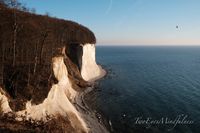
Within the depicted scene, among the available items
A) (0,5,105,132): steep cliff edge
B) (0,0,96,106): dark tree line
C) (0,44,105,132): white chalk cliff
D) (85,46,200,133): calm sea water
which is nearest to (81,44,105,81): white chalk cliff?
(85,46,200,133): calm sea water

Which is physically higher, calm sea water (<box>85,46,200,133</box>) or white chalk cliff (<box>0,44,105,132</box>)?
white chalk cliff (<box>0,44,105,132</box>)

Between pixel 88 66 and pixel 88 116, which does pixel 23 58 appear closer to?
pixel 88 116

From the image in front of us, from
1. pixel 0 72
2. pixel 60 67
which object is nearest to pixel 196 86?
pixel 60 67

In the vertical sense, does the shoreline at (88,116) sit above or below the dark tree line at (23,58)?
below

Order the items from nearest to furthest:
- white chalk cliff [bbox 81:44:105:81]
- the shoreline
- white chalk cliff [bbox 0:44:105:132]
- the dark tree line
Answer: white chalk cliff [bbox 0:44:105:132] < the dark tree line < the shoreline < white chalk cliff [bbox 81:44:105:81]

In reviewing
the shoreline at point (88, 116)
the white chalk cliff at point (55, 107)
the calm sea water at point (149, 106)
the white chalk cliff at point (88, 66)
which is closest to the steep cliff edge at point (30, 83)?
the white chalk cliff at point (55, 107)

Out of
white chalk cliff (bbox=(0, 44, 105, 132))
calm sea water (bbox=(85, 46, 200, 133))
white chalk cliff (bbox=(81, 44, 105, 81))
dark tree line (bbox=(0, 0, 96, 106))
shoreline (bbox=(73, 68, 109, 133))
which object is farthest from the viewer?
white chalk cliff (bbox=(81, 44, 105, 81))

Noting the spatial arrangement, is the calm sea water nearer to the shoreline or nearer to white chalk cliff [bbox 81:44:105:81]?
the shoreline

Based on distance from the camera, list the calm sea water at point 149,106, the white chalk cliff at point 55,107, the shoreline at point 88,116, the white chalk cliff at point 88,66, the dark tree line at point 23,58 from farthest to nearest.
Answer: the white chalk cliff at point 88,66 → the calm sea water at point 149,106 → the shoreline at point 88,116 → the dark tree line at point 23,58 → the white chalk cliff at point 55,107

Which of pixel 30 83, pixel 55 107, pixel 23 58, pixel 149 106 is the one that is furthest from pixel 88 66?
pixel 30 83

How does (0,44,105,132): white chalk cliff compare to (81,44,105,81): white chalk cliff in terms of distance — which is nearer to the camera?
(0,44,105,132): white chalk cliff

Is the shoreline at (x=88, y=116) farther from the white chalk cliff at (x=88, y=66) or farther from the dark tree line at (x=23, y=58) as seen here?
the white chalk cliff at (x=88, y=66)
